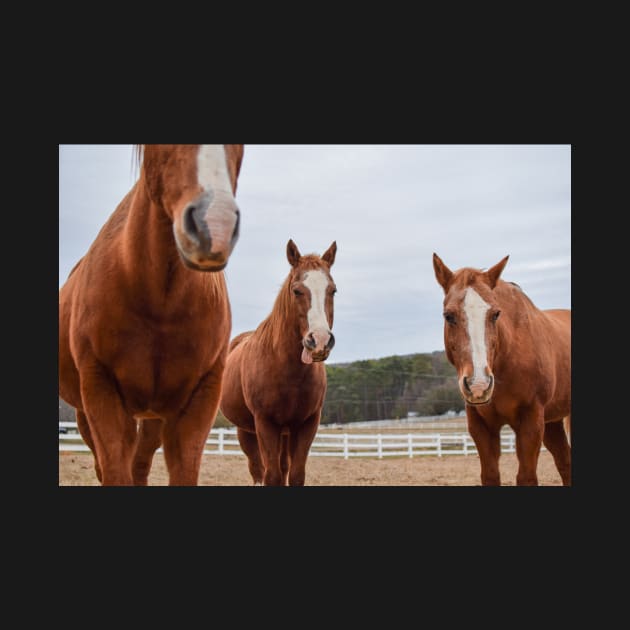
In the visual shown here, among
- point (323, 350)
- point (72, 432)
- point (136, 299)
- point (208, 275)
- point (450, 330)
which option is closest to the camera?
point (136, 299)

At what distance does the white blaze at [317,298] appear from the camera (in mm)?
4863

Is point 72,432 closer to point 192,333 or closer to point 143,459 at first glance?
point 143,459

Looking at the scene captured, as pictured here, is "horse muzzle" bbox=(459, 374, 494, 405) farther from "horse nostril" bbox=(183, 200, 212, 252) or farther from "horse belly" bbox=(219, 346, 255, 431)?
"horse belly" bbox=(219, 346, 255, 431)

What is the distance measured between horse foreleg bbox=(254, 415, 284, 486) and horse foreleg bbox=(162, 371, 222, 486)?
244 cm

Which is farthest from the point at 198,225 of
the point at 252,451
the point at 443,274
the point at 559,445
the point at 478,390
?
the point at 252,451

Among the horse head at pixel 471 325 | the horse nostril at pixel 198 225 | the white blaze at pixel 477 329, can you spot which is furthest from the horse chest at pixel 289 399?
the horse nostril at pixel 198 225

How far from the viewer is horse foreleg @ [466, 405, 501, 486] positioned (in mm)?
4832

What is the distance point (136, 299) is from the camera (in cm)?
279

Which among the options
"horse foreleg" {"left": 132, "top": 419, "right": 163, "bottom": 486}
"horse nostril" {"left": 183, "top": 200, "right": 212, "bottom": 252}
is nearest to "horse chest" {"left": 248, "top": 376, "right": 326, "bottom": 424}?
"horse foreleg" {"left": 132, "top": 419, "right": 163, "bottom": 486}

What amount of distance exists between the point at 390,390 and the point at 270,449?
923 centimetres

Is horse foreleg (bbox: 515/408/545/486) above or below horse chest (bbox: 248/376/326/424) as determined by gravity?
below

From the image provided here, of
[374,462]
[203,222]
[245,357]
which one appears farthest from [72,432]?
[203,222]

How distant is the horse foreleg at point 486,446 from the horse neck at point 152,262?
2.85 meters

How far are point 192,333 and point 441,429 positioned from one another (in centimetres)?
1320
